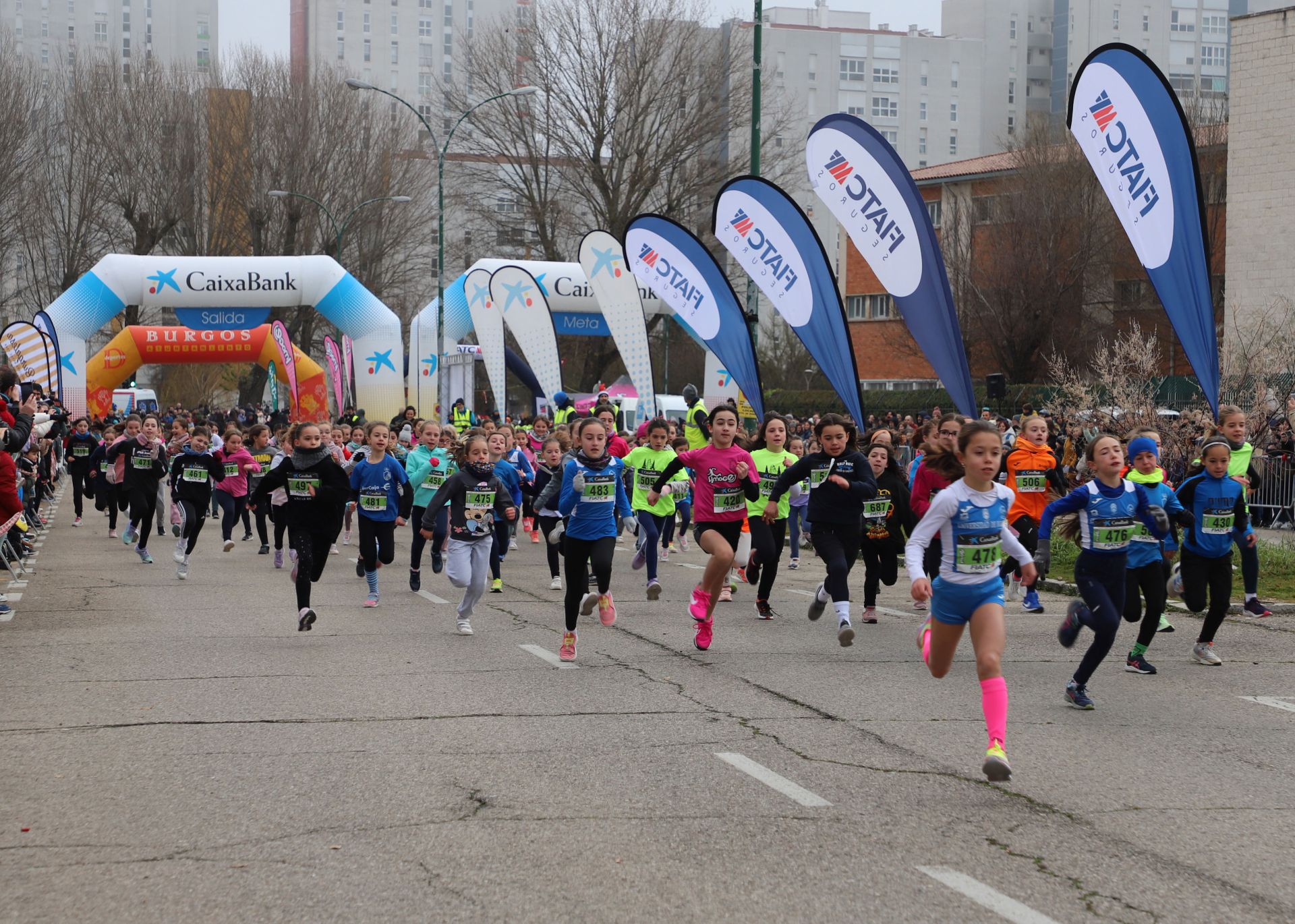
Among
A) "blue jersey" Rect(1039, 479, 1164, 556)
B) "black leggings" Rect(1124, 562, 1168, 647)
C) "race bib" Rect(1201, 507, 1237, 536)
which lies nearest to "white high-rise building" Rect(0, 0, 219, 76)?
"race bib" Rect(1201, 507, 1237, 536)

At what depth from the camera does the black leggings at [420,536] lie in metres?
14.2

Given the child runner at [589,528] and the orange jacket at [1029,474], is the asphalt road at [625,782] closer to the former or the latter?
the child runner at [589,528]

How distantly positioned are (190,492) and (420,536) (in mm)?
4344

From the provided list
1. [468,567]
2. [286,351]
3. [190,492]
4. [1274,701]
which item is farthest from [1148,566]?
[286,351]

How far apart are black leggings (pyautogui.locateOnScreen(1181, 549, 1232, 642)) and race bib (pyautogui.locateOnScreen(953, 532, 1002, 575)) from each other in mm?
3525

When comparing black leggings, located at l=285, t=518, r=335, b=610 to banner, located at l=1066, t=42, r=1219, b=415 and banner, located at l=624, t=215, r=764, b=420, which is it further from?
banner, located at l=624, t=215, r=764, b=420

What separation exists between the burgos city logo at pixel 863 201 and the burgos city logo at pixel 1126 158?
2.95 metres

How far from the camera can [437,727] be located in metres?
7.40

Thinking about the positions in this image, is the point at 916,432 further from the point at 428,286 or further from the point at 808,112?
the point at 808,112

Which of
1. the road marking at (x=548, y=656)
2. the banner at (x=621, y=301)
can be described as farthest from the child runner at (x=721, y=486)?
the banner at (x=621, y=301)

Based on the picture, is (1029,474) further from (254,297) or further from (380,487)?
(254,297)

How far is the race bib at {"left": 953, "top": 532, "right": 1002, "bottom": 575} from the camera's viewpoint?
6664 millimetres

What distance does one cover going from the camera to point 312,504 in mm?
11281

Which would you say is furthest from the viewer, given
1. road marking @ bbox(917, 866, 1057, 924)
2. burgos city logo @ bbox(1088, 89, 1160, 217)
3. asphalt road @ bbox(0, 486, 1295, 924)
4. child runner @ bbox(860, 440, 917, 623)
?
burgos city logo @ bbox(1088, 89, 1160, 217)
